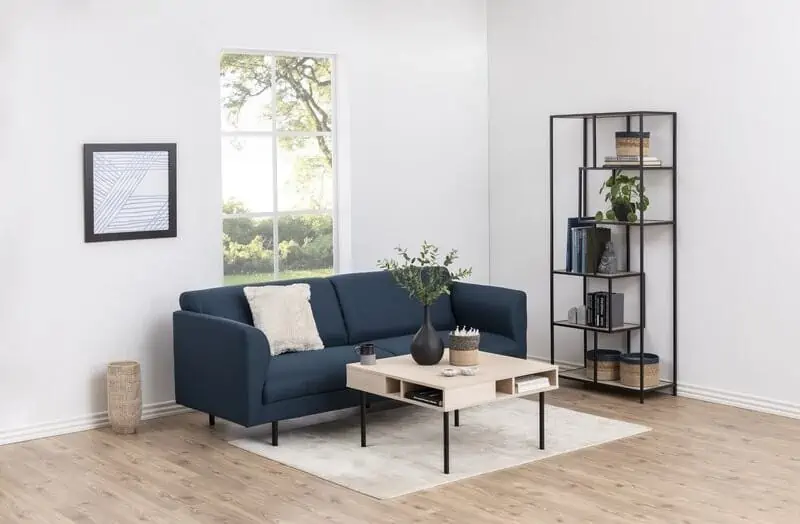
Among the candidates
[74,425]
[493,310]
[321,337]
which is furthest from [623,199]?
[74,425]

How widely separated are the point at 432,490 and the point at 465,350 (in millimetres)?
915

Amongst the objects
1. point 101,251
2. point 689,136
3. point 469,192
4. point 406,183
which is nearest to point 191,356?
point 101,251

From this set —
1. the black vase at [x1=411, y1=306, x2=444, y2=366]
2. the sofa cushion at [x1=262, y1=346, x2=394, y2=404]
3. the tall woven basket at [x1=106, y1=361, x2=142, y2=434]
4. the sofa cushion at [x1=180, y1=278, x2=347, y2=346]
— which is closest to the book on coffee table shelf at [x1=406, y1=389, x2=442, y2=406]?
the black vase at [x1=411, y1=306, x2=444, y2=366]

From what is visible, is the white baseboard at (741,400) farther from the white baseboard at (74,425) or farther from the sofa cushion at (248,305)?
the white baseboard at (74,425)

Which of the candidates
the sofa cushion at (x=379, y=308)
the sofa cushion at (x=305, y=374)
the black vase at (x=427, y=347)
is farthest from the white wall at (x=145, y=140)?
the black vase at (x=427, y=347)

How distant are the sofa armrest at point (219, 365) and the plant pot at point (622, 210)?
2.56 m

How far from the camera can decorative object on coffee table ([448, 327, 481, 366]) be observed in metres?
5.90

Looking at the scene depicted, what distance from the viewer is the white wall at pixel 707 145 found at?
21.7 ft

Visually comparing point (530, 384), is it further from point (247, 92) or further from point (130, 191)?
point (247, 92)

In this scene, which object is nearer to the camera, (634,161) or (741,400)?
(741,400)

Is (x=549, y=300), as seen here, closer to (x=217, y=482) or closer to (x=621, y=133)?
(x=621, y=133)

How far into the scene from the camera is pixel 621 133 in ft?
23.0

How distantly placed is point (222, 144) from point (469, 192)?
2002mm

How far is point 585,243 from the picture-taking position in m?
7.30
